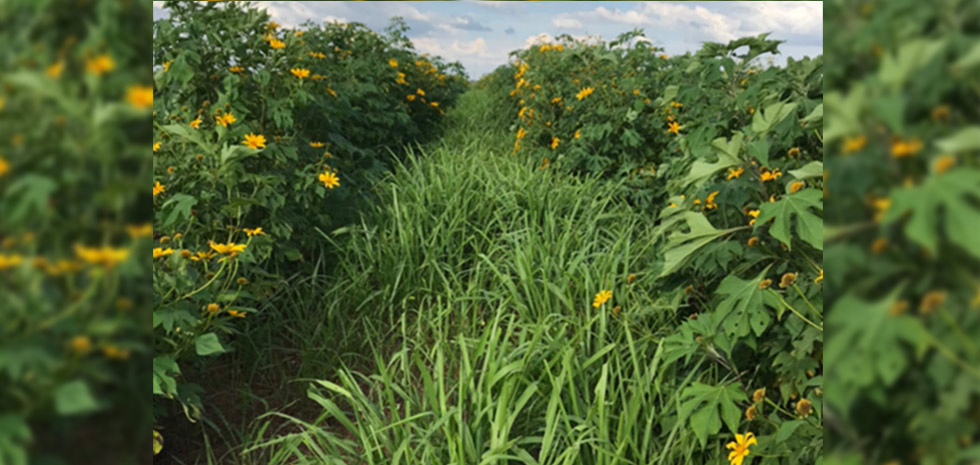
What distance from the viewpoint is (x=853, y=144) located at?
35 cm

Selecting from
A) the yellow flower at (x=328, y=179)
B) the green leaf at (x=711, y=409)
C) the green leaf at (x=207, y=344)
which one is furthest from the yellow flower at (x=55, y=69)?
the yellow flower at (x=328, y=179)

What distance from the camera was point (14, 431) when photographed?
0.36 meters

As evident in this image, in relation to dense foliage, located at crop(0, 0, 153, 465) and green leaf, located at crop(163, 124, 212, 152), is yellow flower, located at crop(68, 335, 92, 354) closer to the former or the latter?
dense foliage, located at crop(0, 0, 153, 465)

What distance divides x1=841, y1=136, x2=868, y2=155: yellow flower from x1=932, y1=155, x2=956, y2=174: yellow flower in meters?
0.03

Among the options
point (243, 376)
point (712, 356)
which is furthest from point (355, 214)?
point (712, 356)

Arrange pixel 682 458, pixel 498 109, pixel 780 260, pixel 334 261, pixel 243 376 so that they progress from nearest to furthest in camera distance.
A: pixel 780 260 → pixel 682 458 → pixel 243 376 → pixel 334 261 → pixel 498 109

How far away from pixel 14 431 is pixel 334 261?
116 inches

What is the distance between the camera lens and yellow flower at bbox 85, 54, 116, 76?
380mm

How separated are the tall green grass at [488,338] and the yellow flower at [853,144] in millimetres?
1420

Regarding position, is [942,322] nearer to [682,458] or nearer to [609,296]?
[682,458]

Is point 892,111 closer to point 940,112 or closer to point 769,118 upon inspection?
point 940,112

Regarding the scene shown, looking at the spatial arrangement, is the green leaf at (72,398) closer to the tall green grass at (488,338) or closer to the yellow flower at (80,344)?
the yellow flower at (80,344)

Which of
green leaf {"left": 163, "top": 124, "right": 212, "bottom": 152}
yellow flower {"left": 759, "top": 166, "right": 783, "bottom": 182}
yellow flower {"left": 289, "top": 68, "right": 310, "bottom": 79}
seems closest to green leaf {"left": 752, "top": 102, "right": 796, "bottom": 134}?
yellow flower {"left": 759, "top": 166, "right": 783, "bottom": 182}

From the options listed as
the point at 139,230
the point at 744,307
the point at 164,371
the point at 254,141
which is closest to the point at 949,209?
the point at 139,230
